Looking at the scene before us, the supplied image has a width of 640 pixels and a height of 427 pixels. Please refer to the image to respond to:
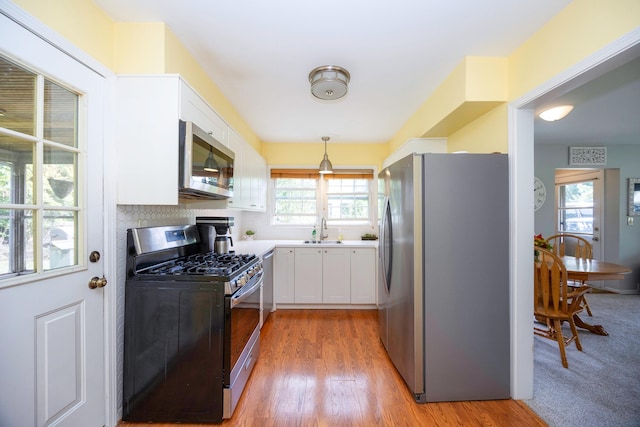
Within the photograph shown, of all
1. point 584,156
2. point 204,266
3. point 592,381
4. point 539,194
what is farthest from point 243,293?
point 584,156

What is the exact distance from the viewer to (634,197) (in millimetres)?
4219

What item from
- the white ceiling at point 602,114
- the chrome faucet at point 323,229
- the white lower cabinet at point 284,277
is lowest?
the white lower cabinet at point 284,277

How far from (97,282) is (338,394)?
5.65 ft

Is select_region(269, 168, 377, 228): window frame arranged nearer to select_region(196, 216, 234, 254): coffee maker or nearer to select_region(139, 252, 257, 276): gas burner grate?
select_region(196, 216, 234, 254): coffee maker

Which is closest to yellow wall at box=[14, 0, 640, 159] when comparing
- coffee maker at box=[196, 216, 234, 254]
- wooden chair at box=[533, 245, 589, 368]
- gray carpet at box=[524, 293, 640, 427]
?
coffee maker at box=[196, 216, 234, 254]

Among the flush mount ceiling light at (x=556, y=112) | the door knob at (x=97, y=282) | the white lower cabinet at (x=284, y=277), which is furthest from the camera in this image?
the white lower cabinet at (x=284, y=277)

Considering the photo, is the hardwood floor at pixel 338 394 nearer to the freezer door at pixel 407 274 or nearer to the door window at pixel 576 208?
the freezer door at pixel 407 274

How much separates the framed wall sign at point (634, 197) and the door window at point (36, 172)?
Result: 700 centimetres

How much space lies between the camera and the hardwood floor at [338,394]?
1633mm

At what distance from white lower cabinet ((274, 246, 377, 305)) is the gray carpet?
1833 millimetres

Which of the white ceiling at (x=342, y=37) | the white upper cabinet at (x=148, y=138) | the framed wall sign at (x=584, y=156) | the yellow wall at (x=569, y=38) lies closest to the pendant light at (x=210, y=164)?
the white upper cabinet at (x=148, y=138)

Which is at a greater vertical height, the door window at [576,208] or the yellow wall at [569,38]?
the yellow wall at [569,38]

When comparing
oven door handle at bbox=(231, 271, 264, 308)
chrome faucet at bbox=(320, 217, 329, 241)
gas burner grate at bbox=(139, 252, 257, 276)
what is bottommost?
oven door handle at bbox=(231, 271, 264, 308)

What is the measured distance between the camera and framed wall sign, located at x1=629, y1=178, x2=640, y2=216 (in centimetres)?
420
